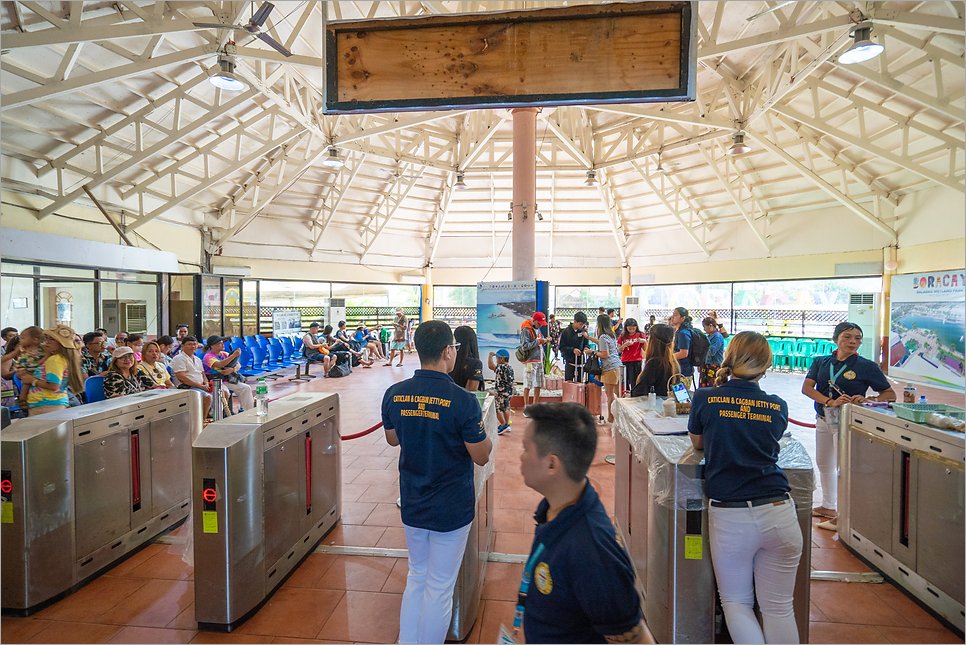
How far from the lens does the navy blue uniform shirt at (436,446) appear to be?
6.83ft

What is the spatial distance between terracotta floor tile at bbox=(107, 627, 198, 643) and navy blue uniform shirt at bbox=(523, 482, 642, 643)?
2379mm

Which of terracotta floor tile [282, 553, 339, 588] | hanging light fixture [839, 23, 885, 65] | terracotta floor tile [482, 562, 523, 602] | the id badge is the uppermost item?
hanging light fixture [839, 23, 885, 65]

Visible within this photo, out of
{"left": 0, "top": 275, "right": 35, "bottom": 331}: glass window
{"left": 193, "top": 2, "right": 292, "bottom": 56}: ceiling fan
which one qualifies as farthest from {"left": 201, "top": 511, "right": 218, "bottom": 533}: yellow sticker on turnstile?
{"left": 0, "top": 275, "right": 35, "bottom": 331}: glass window

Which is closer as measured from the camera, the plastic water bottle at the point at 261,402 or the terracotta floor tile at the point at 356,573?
the terracotta floor tile at the point at 356,573

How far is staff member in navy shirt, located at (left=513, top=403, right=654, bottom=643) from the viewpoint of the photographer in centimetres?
116

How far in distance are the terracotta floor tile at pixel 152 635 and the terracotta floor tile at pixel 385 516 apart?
1.50m

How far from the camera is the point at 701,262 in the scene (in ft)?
56.3

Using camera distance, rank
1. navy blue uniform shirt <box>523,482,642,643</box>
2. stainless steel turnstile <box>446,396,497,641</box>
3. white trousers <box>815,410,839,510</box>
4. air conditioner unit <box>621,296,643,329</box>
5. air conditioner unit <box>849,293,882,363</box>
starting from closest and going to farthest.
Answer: navy blue uniform shirt <box>523,482,642,643</box>
stainless steel turnstile <box>446,396,497,641</box>
white trousers <box>815,410,839,510</box>
air conditioner unit <box>849,293,882,363</box>
air conditioner unit <box>621,296,643,329</box>

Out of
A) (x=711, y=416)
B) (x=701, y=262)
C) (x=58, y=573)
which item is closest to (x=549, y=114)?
(x=701, y=262)

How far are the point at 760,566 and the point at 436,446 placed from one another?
58.4 inches

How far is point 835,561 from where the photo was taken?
3.36 m

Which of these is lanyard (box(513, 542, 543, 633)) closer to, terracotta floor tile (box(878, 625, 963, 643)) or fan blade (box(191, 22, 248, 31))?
terracotta floor tile (box(878, 625, 963, 643))

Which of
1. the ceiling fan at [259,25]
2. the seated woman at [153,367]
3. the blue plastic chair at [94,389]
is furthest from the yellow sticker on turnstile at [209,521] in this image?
the ceiling fan at [259,25]

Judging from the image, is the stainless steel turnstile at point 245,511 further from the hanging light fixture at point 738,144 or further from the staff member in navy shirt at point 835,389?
the hanging light fixture at point 738,144
